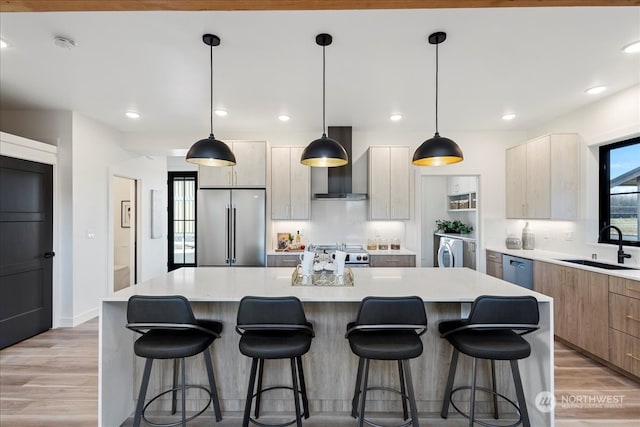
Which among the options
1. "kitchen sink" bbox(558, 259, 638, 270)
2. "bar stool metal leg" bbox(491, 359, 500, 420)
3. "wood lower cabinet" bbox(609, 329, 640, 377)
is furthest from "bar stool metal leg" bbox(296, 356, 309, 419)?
"kitchen sink" bbox(558, 259, 638, 270)

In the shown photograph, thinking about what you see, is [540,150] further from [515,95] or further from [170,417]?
[170,417]

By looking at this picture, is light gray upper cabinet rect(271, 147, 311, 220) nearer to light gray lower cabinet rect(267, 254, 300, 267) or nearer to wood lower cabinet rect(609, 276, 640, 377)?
light gray lower cabinet rect(267, 254, 300, 267)

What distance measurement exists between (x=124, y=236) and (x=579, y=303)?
21.9 ft

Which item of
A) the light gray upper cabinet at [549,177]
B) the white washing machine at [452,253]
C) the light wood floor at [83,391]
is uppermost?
the light gray upper cabinet at [549,177]

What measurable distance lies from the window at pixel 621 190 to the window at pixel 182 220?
284 inches

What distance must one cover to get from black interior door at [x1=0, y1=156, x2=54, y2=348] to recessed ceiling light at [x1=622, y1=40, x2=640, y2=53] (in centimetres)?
574

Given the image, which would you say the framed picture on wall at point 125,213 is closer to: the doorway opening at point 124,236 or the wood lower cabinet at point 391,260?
the doorway opening at point 124,236

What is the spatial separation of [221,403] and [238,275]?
919 mm

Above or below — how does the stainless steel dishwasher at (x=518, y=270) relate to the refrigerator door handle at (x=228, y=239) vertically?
below

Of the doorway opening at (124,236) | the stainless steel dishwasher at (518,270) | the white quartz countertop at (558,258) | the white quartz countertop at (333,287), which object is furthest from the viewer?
the doorway opening at (124,236)

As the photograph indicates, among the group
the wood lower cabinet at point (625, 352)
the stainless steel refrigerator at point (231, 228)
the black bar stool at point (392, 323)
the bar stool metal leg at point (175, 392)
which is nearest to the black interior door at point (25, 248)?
the stainless steel refrigerator at point (231, 228)

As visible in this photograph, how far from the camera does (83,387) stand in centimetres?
268

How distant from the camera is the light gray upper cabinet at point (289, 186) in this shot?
15.6 feet

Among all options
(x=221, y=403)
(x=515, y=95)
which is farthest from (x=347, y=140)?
(x=221, y=403)
